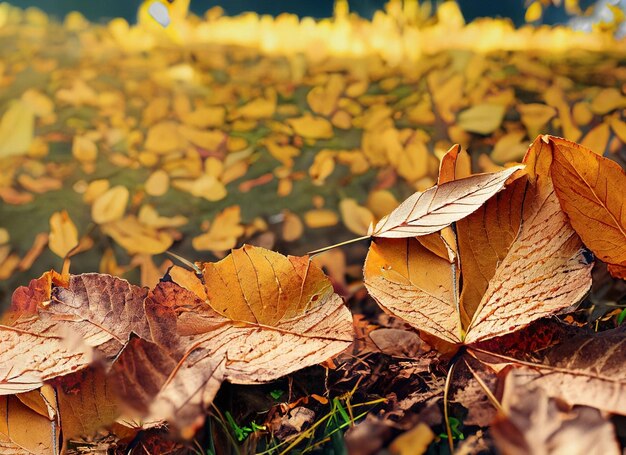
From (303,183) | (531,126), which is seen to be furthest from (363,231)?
(531,126)

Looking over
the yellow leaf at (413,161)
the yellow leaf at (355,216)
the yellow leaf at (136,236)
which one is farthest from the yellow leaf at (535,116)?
the yellow leaf at (136,236)

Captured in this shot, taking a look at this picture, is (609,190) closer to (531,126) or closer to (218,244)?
(218,244)

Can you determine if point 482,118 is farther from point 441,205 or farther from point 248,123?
point 441,205

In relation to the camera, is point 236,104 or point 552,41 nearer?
point 236,104

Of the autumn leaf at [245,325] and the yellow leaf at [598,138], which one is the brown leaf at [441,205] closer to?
the autumn leaf at [245,325]

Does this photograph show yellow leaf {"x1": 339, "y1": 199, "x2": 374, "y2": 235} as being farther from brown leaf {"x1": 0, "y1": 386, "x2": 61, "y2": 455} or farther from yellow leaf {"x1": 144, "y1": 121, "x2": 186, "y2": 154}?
brown leaf {"x1": 0, "y1": 386, "x2": 61, "y2": 455}

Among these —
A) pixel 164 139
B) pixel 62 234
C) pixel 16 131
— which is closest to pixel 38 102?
pixel 16 131

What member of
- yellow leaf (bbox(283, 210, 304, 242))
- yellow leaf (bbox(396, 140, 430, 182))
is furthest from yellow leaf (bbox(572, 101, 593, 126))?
yellow leaf (bbox(283, 210, 304, 242))
